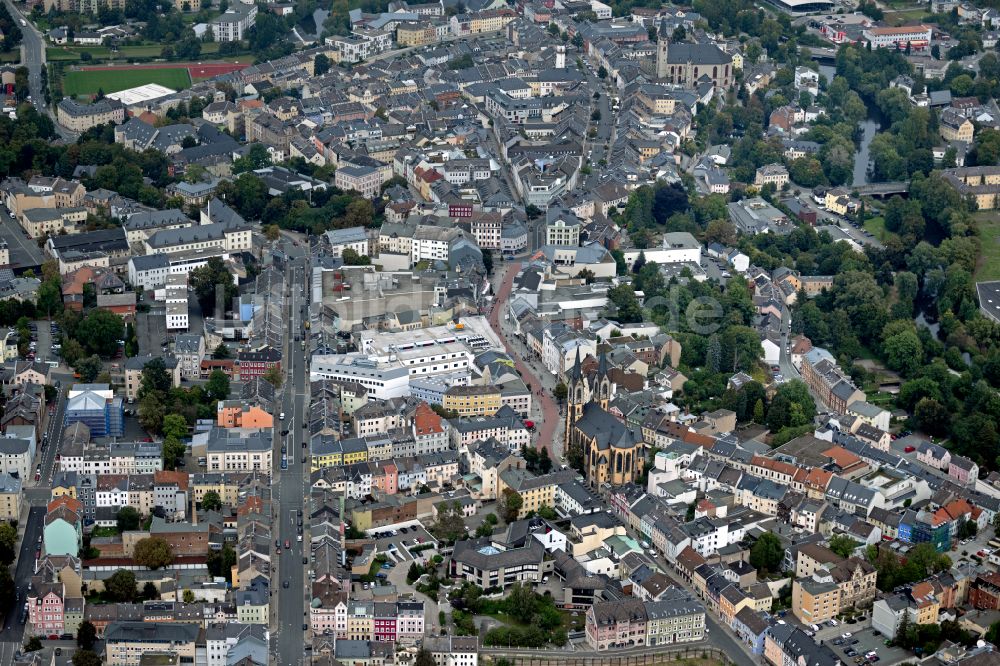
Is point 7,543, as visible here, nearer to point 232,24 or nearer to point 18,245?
point 18,245

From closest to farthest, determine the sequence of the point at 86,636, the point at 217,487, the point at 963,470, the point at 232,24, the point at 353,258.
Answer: the point at 86,636
the point at 217,487
the point at 963,470
the point at 353,258
the point at 232,24

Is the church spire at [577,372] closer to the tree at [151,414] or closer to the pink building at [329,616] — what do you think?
the pink building at [329,616]

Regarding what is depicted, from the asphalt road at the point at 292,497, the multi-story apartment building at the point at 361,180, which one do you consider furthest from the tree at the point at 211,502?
the multi-story apartment building at the point at 361,180

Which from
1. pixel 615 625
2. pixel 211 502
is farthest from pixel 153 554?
pixel 615 625

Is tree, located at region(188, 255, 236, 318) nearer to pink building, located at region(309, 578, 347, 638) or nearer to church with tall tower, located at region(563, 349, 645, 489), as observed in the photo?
church with tall tower, located at region(563, 349, 645, 489)

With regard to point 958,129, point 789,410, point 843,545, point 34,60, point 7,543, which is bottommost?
point 843,545

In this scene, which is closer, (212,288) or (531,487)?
(531,487)
